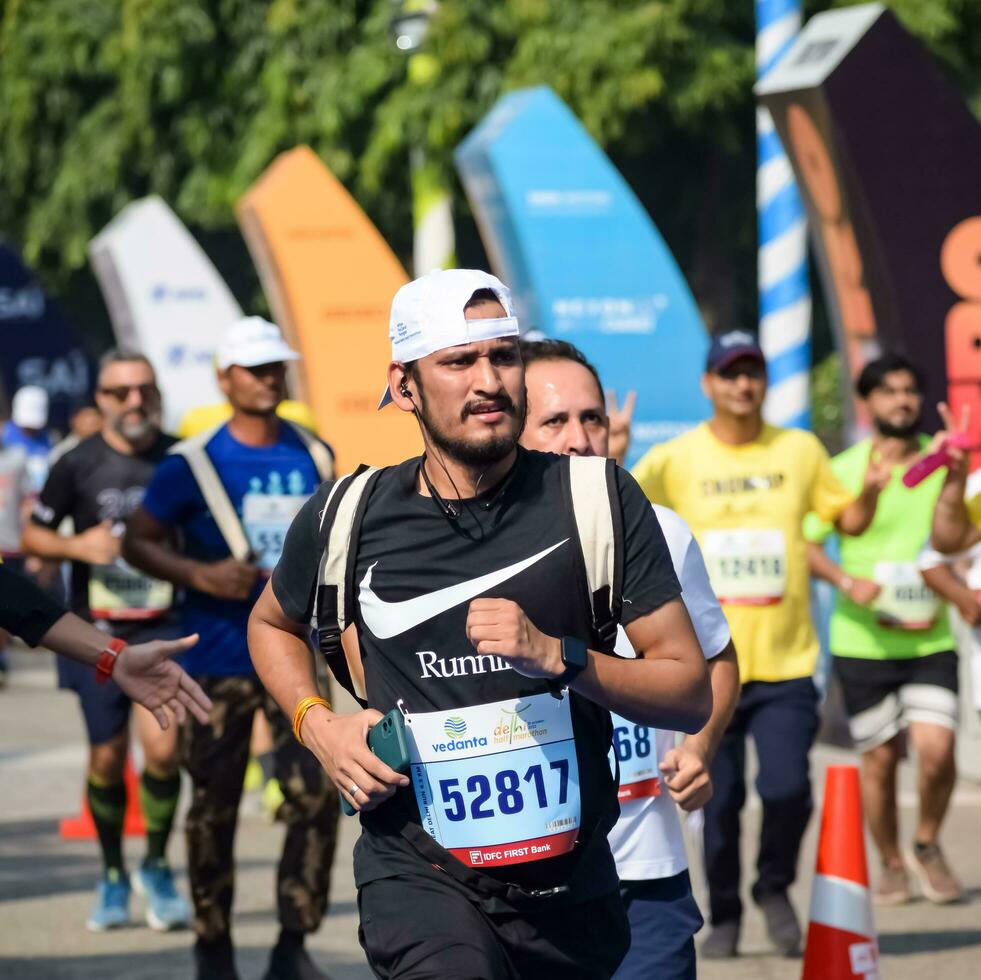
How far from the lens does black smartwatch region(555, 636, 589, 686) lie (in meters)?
3.52

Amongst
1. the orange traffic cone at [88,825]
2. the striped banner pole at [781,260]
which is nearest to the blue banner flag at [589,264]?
the striped banner pole at [781,260]

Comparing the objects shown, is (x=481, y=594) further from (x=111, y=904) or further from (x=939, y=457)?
(x=111, y=904)

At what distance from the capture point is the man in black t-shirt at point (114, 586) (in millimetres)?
8148

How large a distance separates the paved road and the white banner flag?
22.3ft

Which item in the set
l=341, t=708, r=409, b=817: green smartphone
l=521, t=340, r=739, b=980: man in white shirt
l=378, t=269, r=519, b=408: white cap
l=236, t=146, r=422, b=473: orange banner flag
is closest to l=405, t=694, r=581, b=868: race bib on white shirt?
l=341, t=708, r=409, b=817: green smartphone

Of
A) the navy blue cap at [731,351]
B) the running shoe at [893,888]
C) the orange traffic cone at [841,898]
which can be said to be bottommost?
the running shoe at [893,888]

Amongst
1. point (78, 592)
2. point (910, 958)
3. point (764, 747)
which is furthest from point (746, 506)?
point (78, 592)

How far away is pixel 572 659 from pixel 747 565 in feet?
13.7

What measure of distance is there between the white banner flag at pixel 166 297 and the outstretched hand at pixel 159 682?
1338cm

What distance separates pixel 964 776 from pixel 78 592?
482 centimetres

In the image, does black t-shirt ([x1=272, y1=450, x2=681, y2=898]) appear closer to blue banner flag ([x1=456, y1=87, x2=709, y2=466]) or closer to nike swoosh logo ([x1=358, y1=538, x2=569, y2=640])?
nike swoosh logo ([x1=358, y1=538, x2=569, y2=640])

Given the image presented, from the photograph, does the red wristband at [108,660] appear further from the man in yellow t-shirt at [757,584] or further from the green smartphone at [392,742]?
the man in yellow t-shirt at [757,584]

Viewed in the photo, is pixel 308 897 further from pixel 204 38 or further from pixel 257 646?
pixel 204 38

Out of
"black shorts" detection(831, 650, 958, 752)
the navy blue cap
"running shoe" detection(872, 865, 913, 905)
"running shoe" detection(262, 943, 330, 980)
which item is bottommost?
"running shoe" detection(872, 865, 913, 905)
